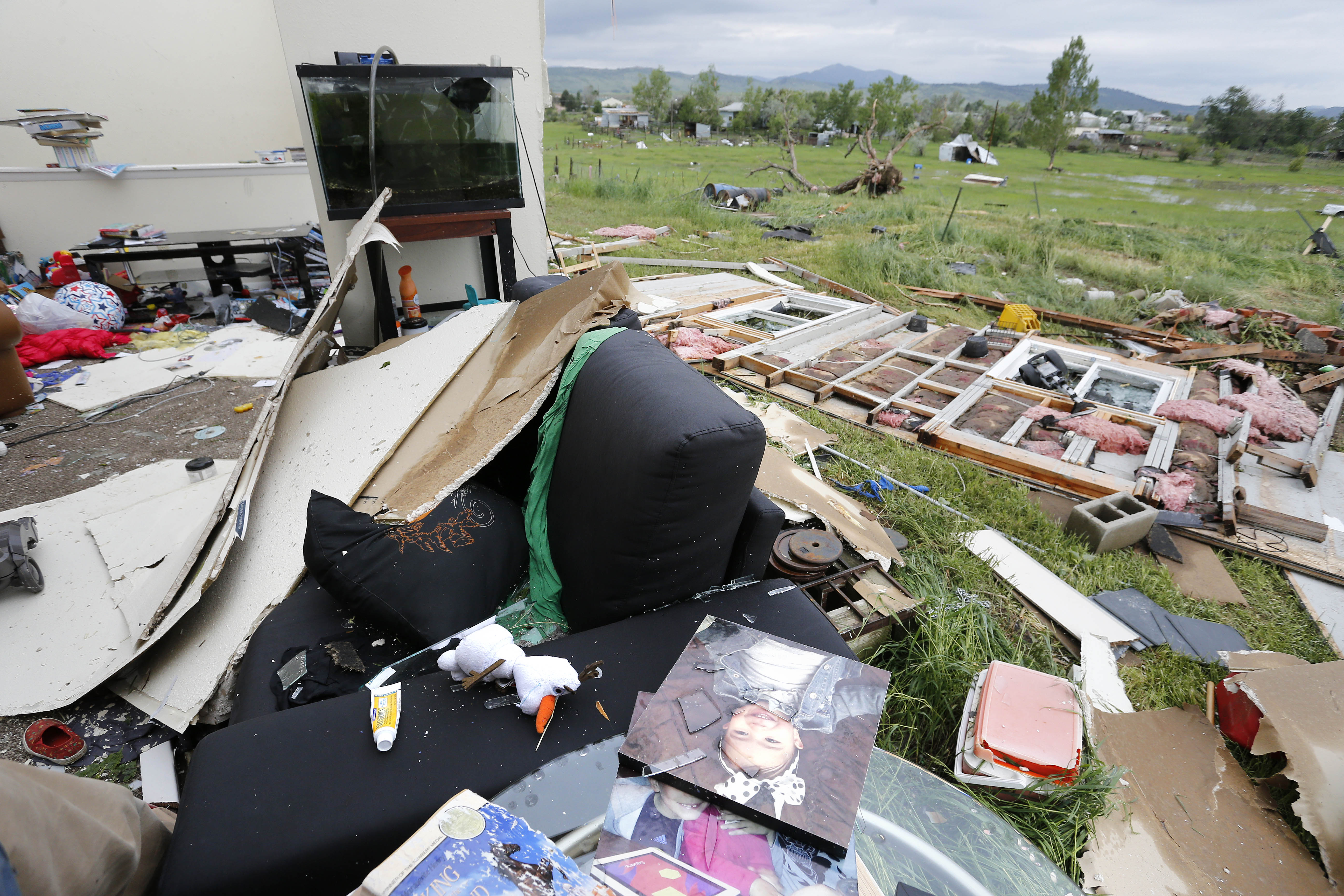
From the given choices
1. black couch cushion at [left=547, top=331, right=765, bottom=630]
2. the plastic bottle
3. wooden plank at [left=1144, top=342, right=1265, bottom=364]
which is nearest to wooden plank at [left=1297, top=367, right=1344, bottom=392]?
wooden plank at [left=1144, top=342, right=1265, bottom=364]

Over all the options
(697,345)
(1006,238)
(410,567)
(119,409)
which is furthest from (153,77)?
(1006,238)

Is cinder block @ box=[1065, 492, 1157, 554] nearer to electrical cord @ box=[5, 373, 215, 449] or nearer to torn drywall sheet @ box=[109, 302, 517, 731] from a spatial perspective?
torn drywall sheet @ box=[109, 302, 517, 731]

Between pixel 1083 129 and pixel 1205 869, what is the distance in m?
68.5

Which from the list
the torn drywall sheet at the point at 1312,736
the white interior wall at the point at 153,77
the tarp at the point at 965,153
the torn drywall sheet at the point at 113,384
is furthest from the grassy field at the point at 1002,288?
the tarp at the point at 965,153

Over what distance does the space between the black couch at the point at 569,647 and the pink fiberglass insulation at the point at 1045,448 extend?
2.87m

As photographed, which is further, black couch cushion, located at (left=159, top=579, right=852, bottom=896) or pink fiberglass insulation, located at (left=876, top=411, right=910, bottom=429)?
pink fiberglass insulation, located at (left=876, top=411, right=910, bottom=429)

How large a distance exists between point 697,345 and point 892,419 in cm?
181

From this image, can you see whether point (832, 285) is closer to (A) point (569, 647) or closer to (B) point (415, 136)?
(B) point (415, 136)

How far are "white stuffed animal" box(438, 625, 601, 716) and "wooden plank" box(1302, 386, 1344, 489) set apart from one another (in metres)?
4.51

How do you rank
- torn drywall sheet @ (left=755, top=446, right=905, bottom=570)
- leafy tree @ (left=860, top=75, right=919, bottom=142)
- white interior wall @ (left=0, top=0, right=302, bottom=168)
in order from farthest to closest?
1. leafy tree @ (left=860, top=75, right=919, bottom=142)
2. white interior wall @ (left=0, top=0, right=302, bottom=168)
3. torn drywall sheet @ (left=755, top=446, right=905, bottom=570)

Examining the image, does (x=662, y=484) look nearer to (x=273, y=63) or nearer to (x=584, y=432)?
(x=584, y=432)

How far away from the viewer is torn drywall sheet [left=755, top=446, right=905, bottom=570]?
2.36 metres

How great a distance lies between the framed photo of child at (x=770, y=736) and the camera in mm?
877

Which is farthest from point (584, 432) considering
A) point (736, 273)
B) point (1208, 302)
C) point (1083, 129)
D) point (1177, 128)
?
point (1177, 128)
